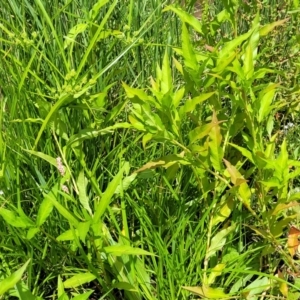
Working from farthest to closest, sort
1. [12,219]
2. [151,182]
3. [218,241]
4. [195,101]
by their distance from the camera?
[151,182] < [218,241] < [195,101] < [12,219]

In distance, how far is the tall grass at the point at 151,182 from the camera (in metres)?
1.13

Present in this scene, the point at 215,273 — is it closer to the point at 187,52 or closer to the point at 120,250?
the point at 120,250

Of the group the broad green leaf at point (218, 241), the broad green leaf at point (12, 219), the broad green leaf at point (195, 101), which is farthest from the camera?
the broad green leaf at point (218, 241)

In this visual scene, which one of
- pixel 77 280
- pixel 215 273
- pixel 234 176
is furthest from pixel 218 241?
pixel 77 280

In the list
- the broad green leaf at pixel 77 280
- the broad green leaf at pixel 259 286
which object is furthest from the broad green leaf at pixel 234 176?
the broad green leaf at pixel 77 280

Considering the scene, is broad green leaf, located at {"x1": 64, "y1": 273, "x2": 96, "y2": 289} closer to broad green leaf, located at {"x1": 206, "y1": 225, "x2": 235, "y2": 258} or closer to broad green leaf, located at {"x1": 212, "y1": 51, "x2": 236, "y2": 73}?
broad green leaf, located at {"x1": 206, "y1": 225, "x2": 235, "y2": 258}

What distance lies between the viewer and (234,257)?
49.8 inches

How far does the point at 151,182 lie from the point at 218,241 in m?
0.25

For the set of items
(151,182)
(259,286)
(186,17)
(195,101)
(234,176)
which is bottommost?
(259,286)

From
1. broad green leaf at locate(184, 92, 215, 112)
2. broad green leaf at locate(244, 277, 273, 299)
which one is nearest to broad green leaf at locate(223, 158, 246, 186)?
broad green leaf at locate(184, 92, 215, 112)

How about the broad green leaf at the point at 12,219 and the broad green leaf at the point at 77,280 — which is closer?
the broad green leaf at the point at 12,219

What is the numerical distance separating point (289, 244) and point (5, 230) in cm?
64

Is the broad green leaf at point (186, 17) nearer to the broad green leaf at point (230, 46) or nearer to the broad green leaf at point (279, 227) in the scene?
the broad green leaf at point (230, 46)

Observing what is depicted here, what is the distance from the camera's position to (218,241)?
4.06 ft
